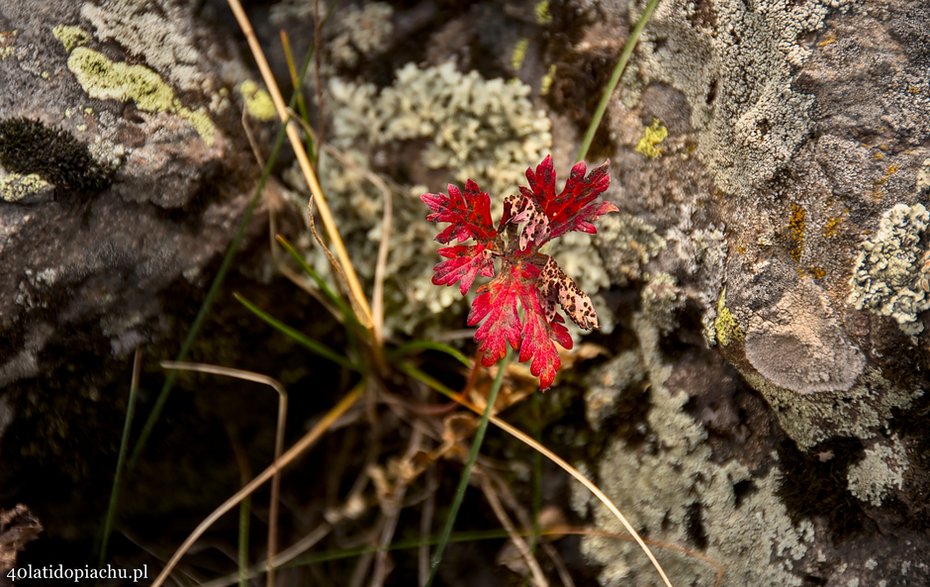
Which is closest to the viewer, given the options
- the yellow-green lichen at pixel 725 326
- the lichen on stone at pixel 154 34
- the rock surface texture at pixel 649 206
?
the rock surface texture at pixel 649 206

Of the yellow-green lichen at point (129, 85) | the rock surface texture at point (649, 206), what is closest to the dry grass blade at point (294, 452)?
the rock surface texture at point (649, 206)

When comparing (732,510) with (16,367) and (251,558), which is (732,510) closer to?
(251,558)

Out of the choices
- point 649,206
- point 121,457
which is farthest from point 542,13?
point 121,457

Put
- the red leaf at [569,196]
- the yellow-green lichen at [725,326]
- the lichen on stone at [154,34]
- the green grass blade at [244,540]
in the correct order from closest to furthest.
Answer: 1. the red leaf at [569,196]
2. the yellow-green lichen at [725,326]
3. the lichen on stone at [154,34]
4. the green grass blade at [244,540]

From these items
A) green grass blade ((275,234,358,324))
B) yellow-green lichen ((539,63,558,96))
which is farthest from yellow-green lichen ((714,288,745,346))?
green grass blade ((275,234,358,324))

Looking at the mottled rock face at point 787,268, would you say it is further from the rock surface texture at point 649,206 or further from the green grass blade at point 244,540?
the green grass blade at point 244,540

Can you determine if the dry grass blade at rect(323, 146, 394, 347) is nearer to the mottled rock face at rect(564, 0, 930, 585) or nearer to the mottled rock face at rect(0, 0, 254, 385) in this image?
the mottled rock face at rect(0, 0, 254, 385)

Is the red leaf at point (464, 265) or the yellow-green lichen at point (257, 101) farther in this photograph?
the yellow-green lichen at point (257, 101)
